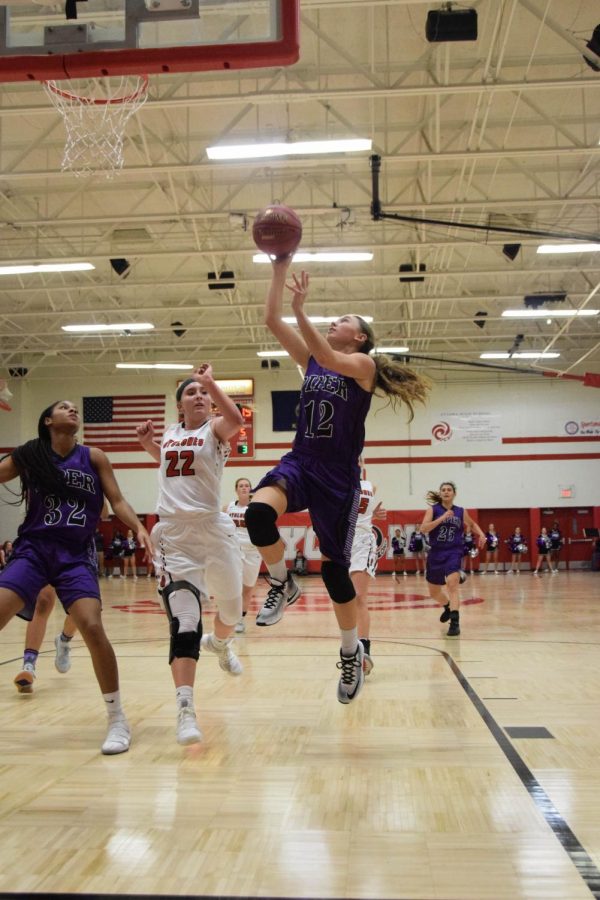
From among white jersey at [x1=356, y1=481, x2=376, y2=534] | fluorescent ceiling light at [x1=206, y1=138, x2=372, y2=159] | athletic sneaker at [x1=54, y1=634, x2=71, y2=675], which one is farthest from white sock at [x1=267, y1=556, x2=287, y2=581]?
fluorescent ceiling light at [x1=206, y1=138, x2=372, y2=159]

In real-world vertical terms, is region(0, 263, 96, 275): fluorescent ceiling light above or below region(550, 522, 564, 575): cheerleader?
above

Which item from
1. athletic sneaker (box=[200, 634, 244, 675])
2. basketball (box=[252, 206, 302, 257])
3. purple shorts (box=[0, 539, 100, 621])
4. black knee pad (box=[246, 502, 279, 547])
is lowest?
athletic sneaker (box=[200, 634, 244, 675])

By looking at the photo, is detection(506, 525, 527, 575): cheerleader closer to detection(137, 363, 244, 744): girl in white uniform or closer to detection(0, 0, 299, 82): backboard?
detection(137, 363, 244, 744): girl in white uniform

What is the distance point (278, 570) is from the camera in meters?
4.31

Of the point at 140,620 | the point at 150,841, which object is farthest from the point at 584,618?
the point at 150,841

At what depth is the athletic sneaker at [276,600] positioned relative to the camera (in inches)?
163

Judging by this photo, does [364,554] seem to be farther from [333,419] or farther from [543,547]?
[543,547]

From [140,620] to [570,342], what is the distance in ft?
63.1

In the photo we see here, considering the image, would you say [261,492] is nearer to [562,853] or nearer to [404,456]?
[562,853]

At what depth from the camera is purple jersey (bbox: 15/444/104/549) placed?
4.51m

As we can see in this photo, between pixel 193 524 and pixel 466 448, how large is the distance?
23.5m

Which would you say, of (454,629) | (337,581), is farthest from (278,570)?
(454,629)

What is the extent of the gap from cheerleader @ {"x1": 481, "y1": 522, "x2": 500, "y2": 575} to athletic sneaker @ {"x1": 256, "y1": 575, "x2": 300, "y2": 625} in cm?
2096

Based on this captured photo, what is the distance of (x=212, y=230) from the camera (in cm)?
1794
